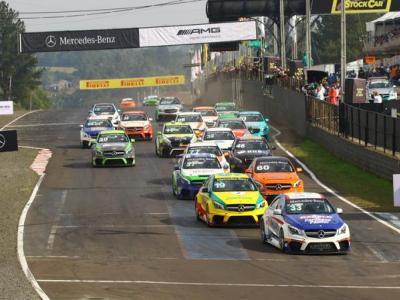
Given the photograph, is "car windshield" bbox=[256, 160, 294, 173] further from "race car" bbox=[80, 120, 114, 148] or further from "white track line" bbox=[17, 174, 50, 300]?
"race car" bbox=[80, 120, 114, 148]

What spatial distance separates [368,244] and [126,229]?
673 cm

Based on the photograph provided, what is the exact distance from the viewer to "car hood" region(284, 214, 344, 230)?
23.8 meters

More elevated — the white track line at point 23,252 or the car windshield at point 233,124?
the car windshield at point 233,124

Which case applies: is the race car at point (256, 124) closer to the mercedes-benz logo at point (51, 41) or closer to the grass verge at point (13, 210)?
the grass verge at point (13, 210)

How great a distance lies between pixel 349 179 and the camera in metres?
39.5

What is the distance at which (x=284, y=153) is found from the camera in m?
48.5

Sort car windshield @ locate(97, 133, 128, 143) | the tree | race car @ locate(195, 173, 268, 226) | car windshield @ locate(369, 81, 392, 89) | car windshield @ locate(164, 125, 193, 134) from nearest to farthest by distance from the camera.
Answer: race car @ locate(195, 173, 268, 226) → car windshield @ locate(97, 133, 128, 143) → car windshield @ locate(164, 125, 193, 134) → car windshield @ locate(369, 81, 392, 89) → the tree

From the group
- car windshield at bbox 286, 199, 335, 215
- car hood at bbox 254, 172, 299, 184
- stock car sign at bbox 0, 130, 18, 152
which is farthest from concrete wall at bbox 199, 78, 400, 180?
stock car sign at bbox 0, 130, 18, 152

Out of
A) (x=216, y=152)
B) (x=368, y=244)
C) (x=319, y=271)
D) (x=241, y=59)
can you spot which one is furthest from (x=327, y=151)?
(x=241, y=59)

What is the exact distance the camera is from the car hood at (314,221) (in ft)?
78.1

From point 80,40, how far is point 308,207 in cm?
5437

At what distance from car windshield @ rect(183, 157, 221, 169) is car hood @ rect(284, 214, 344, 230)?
10.6 metres

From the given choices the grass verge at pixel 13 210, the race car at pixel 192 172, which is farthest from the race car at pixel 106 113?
the race car at pixel 192 172

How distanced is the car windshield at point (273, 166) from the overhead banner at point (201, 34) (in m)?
44.3
